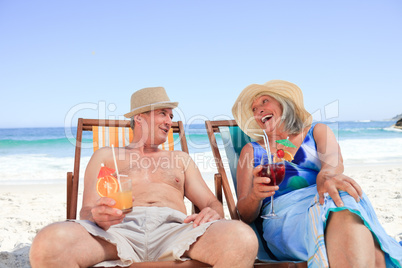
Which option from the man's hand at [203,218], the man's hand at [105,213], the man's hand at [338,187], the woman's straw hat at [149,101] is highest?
the woman's straw hat at [149,101]

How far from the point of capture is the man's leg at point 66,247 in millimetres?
1427

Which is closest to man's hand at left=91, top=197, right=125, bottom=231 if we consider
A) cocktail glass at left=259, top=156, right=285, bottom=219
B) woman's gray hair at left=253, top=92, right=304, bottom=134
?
cocktail glass at left=259, top=156, right=285, bottom=219

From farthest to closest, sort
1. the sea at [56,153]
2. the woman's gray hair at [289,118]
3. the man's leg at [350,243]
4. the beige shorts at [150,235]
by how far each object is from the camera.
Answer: the sea at [56,153]
the woman's gray hair at [289,118]
the beige shorts at [150,235]
the man's leg at [350,243]

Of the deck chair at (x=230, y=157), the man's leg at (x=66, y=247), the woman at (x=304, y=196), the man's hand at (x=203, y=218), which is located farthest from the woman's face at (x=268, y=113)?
the man's leg at (x=66, y=247)

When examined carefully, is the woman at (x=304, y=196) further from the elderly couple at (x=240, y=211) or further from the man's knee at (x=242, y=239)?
Answer: the man's knee at (x=242, y=239)

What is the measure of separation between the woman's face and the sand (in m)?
1.80

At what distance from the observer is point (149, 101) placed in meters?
2.68

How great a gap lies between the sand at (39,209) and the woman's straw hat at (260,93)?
1695mm

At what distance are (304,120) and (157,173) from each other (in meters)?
1.23

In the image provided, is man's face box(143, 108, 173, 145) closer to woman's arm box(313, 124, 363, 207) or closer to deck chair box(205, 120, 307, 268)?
deck chair box(205, 120, 307, 268)

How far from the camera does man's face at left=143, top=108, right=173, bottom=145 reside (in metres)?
2.63

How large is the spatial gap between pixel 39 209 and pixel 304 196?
3879mm

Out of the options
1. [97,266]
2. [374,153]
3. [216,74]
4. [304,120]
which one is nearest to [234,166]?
[304,120]

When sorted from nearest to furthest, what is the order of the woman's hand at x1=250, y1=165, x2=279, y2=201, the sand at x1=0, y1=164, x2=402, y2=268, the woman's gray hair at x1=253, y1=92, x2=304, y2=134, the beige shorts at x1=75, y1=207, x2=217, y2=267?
the beige shorts at x1=75, y1=207, x2=217, y2=267, the woman's hand at x1=250, y1=165, x2=279, y2=201, the woman's gray hair at x1=253, y1=92, x2=304, y2=134, the sand at x1=0, y1=164, x2=402, y2=268
